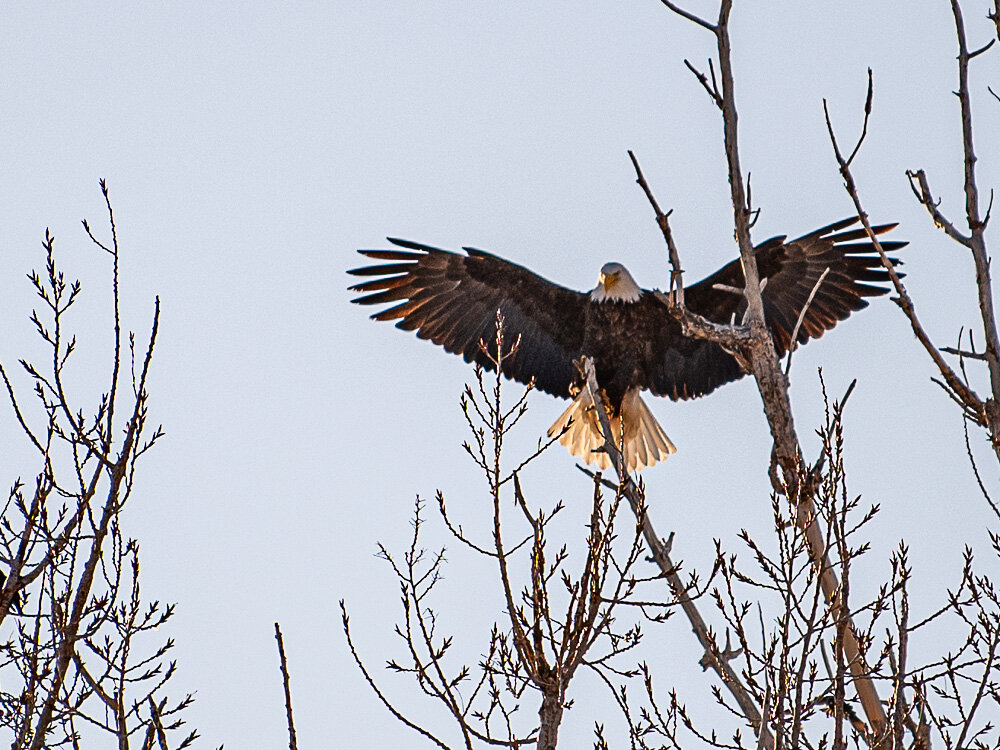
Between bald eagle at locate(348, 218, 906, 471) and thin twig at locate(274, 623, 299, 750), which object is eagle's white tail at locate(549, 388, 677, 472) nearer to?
bald eagle at locate(348, 218, 906, 471)

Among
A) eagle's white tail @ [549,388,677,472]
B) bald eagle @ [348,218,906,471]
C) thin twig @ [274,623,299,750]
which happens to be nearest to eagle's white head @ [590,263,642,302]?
bald eagle @ [348,218,906,471]

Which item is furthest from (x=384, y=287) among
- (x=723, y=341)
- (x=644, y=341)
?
(x=723, y=341)

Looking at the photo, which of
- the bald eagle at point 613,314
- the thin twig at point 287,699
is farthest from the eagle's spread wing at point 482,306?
the thin twig at point 287,699

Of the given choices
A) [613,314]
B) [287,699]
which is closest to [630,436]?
[613,314]

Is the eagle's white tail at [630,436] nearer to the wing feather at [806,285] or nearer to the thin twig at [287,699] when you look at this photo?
the wing feather at [806,285]

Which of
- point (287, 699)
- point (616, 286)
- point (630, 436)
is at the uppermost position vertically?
point (616, 286)

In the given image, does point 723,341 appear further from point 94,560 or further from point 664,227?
point 94,560

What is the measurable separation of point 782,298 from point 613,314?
3.25ft

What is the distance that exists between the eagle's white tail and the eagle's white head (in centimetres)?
57

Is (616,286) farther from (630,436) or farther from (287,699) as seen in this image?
(287,699)

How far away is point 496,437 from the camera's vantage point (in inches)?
113

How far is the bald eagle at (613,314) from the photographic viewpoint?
288 inches

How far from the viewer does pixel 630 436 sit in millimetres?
7637

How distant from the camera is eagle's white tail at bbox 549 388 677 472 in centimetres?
748
